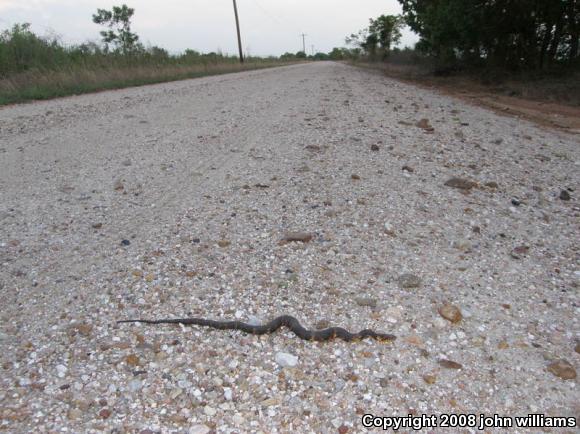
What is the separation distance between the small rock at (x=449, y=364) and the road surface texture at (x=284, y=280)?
1cm

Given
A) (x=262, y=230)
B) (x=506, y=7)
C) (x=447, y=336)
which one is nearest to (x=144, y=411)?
(x=447, y=336)

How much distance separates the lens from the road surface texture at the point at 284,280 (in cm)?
184

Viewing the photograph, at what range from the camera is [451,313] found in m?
2.35

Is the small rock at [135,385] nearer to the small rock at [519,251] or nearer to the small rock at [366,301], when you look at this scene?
the small rock at [366,301]

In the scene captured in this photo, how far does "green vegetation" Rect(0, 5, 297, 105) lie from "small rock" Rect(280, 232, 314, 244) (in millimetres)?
8905

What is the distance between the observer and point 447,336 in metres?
2.20

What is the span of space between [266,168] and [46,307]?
2.63m

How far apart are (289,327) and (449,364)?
80cm

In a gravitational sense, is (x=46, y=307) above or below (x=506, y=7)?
below

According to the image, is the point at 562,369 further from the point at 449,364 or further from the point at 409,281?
the point at 409,281

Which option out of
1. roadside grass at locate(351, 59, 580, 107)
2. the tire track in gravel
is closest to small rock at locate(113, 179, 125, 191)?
the tire track in gravel

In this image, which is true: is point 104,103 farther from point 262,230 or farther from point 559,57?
point 559,57

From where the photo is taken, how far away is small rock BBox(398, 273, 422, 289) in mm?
2598

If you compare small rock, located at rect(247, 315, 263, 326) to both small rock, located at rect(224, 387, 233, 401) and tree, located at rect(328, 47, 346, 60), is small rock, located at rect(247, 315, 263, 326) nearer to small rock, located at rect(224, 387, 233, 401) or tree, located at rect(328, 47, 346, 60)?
small rock, located at rect(224, 387, 233, 401)
